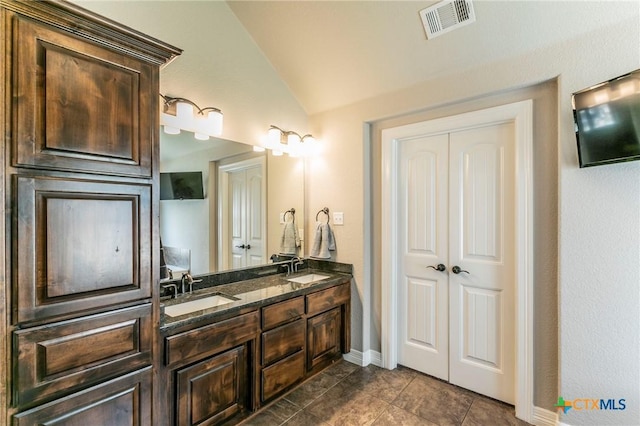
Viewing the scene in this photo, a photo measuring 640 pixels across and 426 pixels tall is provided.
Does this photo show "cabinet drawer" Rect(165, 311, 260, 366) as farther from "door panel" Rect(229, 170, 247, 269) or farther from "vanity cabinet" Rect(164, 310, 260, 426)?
"door panel" Rect(229, 170, 247, 269)

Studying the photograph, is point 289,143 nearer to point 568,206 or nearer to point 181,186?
point 181,186

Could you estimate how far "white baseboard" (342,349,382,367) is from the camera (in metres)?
2.72

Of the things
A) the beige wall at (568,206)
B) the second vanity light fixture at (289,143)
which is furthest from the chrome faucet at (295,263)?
the beige wall at (568,206)

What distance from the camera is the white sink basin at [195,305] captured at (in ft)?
6.01

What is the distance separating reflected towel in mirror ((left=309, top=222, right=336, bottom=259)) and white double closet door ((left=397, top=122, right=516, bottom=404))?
67 centimetres

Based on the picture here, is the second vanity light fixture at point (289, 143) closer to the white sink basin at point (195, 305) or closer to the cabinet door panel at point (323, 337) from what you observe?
the white sink basin at point (195, 305)

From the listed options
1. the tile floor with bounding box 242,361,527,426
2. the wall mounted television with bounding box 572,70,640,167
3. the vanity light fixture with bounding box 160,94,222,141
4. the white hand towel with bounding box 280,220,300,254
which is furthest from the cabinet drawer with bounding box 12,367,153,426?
the wall mounted television with bounding box 572,70,640,167

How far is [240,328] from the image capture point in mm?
1854

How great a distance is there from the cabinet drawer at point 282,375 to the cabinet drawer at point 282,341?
53mm

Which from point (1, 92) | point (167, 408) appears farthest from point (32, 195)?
point (167, 408)

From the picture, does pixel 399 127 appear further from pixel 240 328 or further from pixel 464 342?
pixel 240 328

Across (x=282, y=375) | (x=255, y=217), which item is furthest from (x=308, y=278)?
(x=282, y=375)

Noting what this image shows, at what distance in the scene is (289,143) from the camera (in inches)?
112

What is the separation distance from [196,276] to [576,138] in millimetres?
2646
